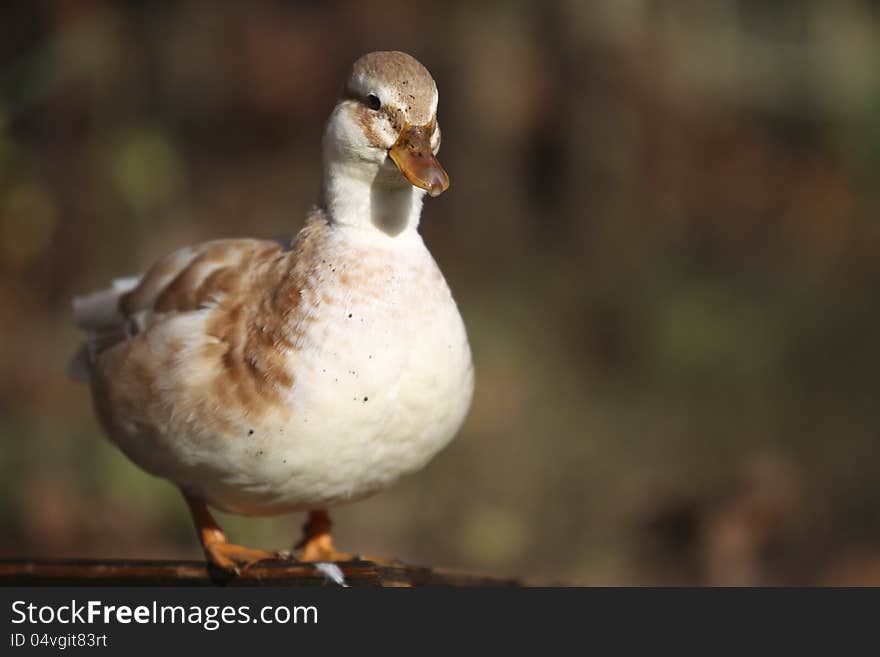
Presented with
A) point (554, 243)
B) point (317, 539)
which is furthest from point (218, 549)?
point (554, 243)

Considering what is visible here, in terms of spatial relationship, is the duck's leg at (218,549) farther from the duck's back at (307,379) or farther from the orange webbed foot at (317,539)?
the orange webbed foot at (317,539)

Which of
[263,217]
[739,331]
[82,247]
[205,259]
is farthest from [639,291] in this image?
[205,259]

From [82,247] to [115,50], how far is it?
1132 mm

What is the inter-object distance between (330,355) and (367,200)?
1.20 ft

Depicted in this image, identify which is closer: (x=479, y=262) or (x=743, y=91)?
(x=479, y=262)

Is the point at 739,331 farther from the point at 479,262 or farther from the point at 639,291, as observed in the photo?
the point at 479,262

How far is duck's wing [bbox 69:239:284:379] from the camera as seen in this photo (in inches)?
118

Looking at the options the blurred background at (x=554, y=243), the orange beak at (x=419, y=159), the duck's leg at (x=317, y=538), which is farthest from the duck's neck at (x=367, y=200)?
the blurred background at (x=554, y=243)

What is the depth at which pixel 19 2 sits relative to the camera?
6543mm

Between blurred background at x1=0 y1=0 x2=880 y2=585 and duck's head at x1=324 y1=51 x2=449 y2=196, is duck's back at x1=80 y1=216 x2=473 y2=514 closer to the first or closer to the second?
duck's head at x1=324 y1=51 x2=449 y2=196

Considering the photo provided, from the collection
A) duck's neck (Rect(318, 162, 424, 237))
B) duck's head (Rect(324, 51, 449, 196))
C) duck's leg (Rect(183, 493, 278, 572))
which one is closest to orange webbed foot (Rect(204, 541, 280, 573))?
duck's leg (Rect(183, 493, 278, 572))

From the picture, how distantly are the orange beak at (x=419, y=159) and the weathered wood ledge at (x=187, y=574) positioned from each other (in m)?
0.82

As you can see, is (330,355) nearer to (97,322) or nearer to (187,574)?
(187,574)

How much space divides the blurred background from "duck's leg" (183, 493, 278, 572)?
2.36 metres
